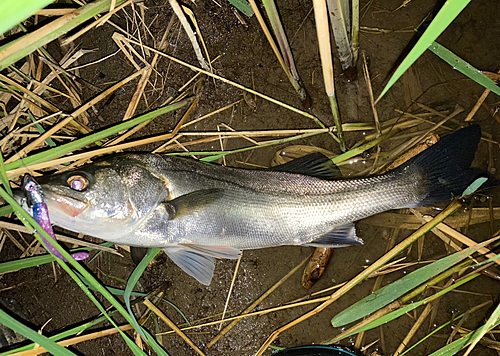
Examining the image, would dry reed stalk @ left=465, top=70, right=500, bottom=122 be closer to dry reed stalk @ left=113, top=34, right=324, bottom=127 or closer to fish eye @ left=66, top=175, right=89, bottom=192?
dry reed stalk @ left=113, top=34, right=324, bottom=127

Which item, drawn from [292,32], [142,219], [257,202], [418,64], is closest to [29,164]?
[142,219]

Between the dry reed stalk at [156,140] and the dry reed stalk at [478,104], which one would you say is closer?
the dry reed stalk at [156,140]

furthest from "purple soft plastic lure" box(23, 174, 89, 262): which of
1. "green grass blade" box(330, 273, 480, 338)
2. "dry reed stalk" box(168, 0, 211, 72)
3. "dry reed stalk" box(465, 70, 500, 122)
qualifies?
"dry reed stalk" box(465, 70, 500, 122)

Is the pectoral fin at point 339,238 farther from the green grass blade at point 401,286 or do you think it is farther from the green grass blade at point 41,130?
the green grass blade at point 41,130

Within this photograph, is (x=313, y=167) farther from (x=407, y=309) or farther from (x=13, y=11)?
(x=13, y=11)

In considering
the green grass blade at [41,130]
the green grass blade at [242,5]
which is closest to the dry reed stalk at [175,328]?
the green grass blade at [41,130]

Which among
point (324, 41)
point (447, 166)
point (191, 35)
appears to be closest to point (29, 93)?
point (191, 35)

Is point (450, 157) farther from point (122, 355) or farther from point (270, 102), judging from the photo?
point (122, 355)
